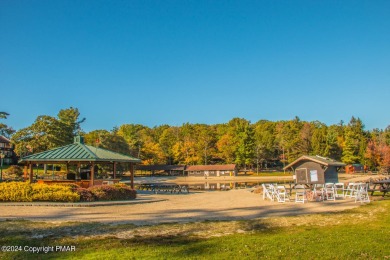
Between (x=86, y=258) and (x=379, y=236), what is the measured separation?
24.1ft

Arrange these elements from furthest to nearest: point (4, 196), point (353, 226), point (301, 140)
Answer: point (301, 140) < point (4, 196) < point (353, 226)

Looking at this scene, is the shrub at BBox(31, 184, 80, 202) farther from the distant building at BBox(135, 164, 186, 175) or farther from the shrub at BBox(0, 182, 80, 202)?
the distant building at BBox(135, 164, 186, 175)

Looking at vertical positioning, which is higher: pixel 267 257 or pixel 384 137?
pixel 384 137

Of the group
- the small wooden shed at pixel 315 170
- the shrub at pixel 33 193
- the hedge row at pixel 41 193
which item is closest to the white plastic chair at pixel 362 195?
the small wooden shed at pixel 315 170

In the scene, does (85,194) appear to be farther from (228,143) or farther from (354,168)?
(354,168)

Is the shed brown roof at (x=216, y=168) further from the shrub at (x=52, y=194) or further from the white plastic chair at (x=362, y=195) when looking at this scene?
the shrub at (x=52, y=194)

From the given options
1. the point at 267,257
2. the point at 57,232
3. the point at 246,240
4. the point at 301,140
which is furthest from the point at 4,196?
the point at 301,140

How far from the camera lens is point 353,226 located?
10250 millimetres

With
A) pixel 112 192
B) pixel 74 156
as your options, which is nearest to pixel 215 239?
pixel 112 192

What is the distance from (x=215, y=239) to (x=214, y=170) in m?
69.2

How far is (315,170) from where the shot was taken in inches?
1251

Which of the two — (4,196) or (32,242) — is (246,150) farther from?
(32,242)

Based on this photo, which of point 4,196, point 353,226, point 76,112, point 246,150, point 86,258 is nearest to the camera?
point 86,258

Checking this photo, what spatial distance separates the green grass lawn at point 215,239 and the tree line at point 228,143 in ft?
168
